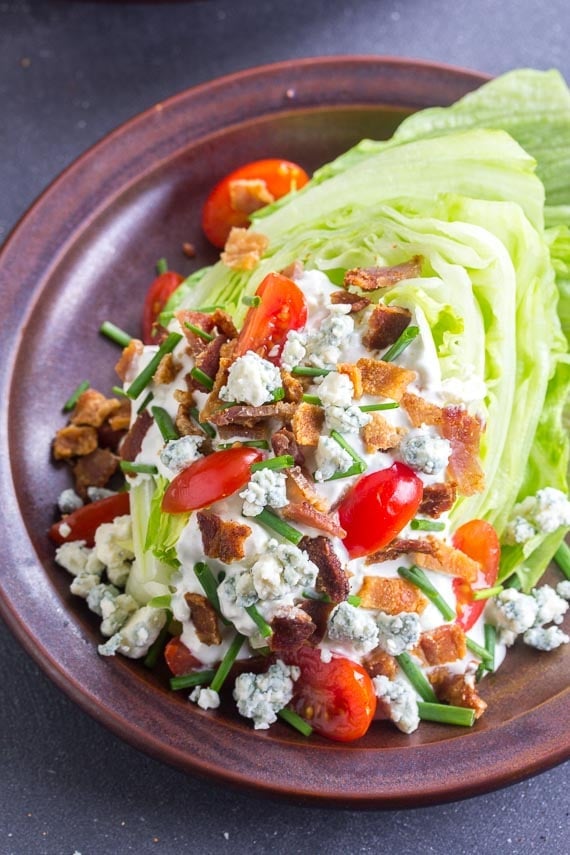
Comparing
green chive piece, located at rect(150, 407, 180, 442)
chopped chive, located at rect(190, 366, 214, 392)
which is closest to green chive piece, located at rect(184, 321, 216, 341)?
chopped chive, located at rect(190, 366, 214, 392)

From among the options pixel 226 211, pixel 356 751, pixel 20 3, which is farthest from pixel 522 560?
pixel 20 3

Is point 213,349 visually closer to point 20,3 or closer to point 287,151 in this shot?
point 287,151

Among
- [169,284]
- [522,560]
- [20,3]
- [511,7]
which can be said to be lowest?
[522,560]

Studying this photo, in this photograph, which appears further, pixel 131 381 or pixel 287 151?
pixel 287 151

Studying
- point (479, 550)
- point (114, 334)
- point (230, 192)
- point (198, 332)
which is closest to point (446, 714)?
point (479, 550)

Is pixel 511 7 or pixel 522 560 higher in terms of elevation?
pixel 511 7

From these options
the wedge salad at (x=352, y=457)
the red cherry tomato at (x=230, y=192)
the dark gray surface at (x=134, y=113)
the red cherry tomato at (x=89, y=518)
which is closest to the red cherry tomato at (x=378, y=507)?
the wedge salad at (x=352, y=457)
